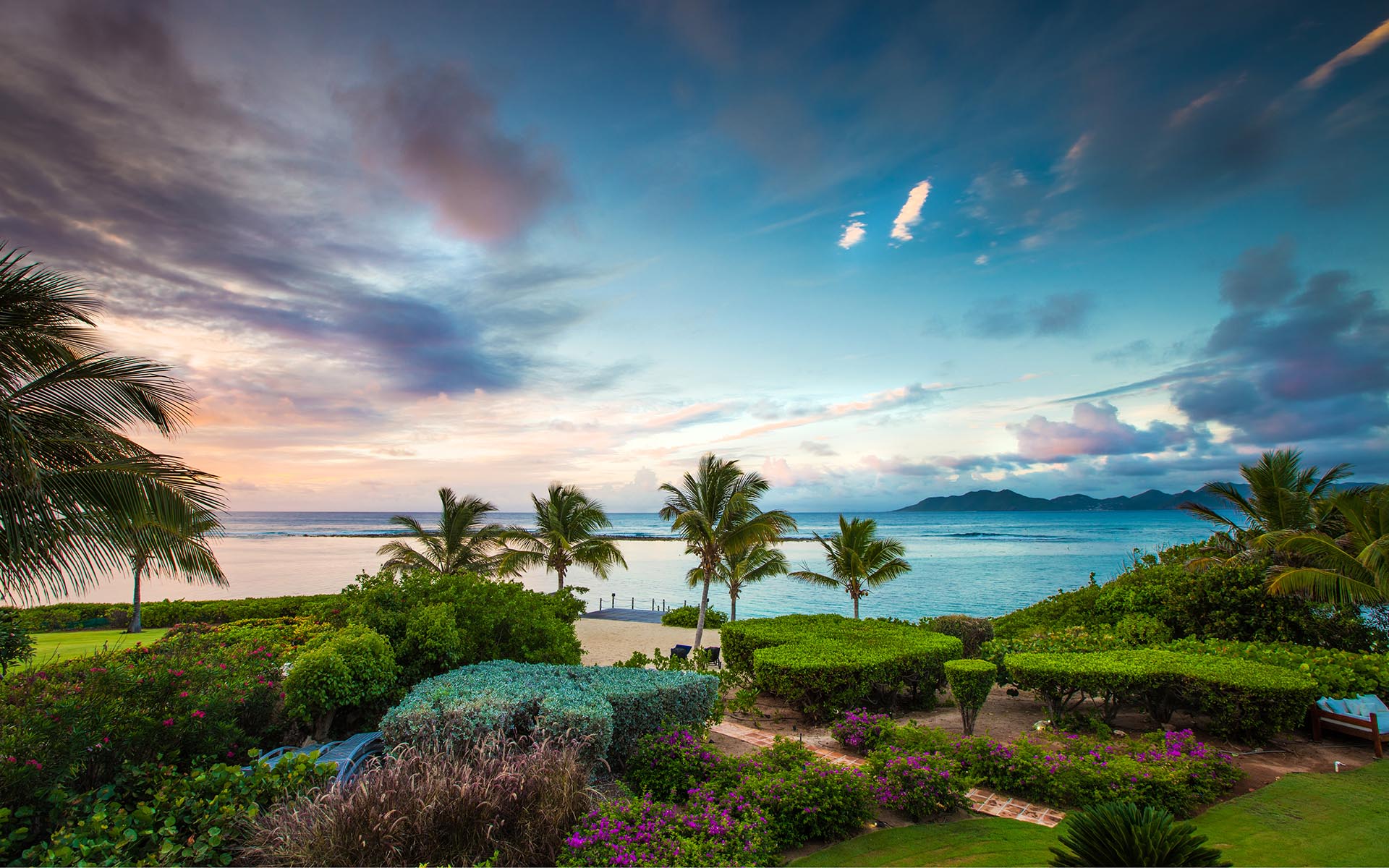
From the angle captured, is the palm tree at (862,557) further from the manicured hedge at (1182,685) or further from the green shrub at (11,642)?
the green shrub at (11,642)

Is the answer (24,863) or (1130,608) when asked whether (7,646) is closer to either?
(24,863)

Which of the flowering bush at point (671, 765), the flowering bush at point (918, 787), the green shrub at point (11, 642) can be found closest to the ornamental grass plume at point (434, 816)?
the flowering bush at point (671, 765)

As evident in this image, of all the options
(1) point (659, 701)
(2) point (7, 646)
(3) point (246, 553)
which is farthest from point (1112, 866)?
(3) point (246, 553)

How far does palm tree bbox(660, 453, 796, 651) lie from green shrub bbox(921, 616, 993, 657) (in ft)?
15.1

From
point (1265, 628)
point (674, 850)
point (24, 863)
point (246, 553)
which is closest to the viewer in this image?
point (24, 863)

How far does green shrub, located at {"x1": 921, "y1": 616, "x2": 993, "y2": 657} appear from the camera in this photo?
→ 1360 centimetres

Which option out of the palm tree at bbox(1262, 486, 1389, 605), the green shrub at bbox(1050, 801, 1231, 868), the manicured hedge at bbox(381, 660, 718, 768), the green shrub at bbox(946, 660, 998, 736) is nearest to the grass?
the green shrub at bbox(1050, 801, 1231, 868)

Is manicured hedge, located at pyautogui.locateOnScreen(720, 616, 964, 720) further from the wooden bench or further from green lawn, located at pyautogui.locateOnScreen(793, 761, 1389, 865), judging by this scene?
the wooden bench

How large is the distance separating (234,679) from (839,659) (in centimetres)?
751

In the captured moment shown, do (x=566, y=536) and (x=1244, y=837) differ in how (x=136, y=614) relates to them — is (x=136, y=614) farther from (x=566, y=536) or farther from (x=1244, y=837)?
(x=1244, y=837)

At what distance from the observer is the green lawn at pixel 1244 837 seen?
4723 mm

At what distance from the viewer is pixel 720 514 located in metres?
17.9

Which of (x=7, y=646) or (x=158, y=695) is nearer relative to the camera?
(x=158, y=695)

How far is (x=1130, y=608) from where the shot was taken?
486 inches
